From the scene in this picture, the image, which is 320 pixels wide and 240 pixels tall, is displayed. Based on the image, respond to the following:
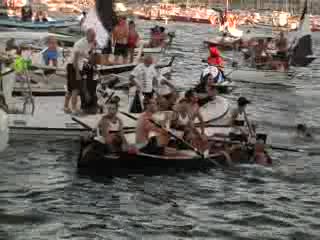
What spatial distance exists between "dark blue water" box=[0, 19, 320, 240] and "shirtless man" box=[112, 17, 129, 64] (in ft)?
23.6

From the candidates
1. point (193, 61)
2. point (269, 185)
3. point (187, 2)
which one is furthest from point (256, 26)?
point (269, 185)

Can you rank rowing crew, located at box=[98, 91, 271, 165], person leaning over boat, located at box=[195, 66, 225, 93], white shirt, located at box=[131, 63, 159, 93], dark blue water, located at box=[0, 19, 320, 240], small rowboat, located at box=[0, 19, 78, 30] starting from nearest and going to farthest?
dark blue water, located at box=[0, 19, 320, 240] → rowing crew, located at box=[98, 91, 271, 165] → white shirt, located at box=[131, 63, 159, 93] → person leaning over boat, located at box=[195, 66, 225, 93] → small rowboat, located at box=[0, 19, 78, 30]

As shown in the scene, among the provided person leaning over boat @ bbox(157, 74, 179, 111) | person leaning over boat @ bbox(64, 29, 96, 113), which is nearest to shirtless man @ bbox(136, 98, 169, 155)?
person leaning over boat @ bbox(157, 74, 179, 111)

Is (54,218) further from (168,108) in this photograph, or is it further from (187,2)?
(187,2)

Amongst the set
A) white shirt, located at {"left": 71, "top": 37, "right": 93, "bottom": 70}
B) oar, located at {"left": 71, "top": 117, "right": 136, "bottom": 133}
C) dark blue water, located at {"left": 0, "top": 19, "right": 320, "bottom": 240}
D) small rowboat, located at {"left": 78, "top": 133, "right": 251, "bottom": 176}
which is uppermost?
white shirt, located at {"left": 71, "top": 37, "right": 93, "bottom": 70}

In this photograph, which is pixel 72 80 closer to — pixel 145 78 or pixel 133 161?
pixel 145 78

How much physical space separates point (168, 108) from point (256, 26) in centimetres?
9186

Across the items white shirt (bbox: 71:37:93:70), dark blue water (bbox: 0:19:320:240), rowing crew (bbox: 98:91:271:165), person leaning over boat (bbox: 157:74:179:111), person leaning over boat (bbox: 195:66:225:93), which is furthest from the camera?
person leaning over boat (bbox: 195:66:225:93)

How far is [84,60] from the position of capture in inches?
936

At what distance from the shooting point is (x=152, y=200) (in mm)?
18656

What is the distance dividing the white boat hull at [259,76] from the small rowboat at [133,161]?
69.8 feet

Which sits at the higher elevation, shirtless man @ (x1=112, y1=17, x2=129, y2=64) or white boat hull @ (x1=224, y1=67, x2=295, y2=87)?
shirtless man @ (x1=112, y1=17, x2=129, y2=64)

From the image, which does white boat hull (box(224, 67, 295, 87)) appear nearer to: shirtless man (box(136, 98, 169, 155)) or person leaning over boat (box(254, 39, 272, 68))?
person leaning over boat (box(254, 39, 272, 68))

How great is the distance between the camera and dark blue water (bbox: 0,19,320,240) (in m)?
16.7
